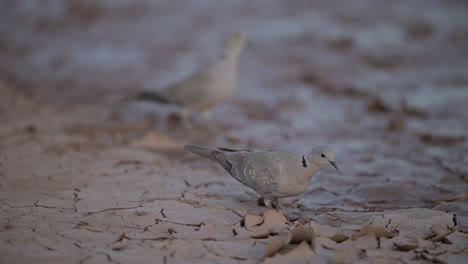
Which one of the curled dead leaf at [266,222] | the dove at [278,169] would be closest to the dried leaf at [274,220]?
the curled dead leaf at [266,222]

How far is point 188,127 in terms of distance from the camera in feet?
22.2

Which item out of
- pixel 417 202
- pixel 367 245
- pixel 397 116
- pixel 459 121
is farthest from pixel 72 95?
pixel 367 245

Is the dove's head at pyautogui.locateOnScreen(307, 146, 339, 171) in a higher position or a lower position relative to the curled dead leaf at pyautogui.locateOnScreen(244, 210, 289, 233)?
higher

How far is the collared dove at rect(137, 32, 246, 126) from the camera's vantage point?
260 inches

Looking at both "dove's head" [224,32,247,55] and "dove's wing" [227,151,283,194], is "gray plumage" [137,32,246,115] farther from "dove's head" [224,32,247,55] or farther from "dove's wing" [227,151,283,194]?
"dove's wing" [227,151,283,194]

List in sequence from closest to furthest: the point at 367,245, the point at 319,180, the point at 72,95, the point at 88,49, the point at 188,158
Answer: the point at 367,245
the point at 319,180
the point at 188,158
the point at 72,95
the point at 88,49

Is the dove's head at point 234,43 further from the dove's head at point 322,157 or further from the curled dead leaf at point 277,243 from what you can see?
the curled dead leaf at point 277,243

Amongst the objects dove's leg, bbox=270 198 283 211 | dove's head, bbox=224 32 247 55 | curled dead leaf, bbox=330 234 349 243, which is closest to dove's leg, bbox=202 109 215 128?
dove's head, bbox=224 32 247 55

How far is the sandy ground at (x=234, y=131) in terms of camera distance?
3.35m

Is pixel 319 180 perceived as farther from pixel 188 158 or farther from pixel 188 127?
pixel 188 127

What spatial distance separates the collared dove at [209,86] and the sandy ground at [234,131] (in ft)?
1.00

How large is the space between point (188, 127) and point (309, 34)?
337 centimetres

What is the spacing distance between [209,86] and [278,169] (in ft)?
9.50

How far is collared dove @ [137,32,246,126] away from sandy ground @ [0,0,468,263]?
1.00ft
